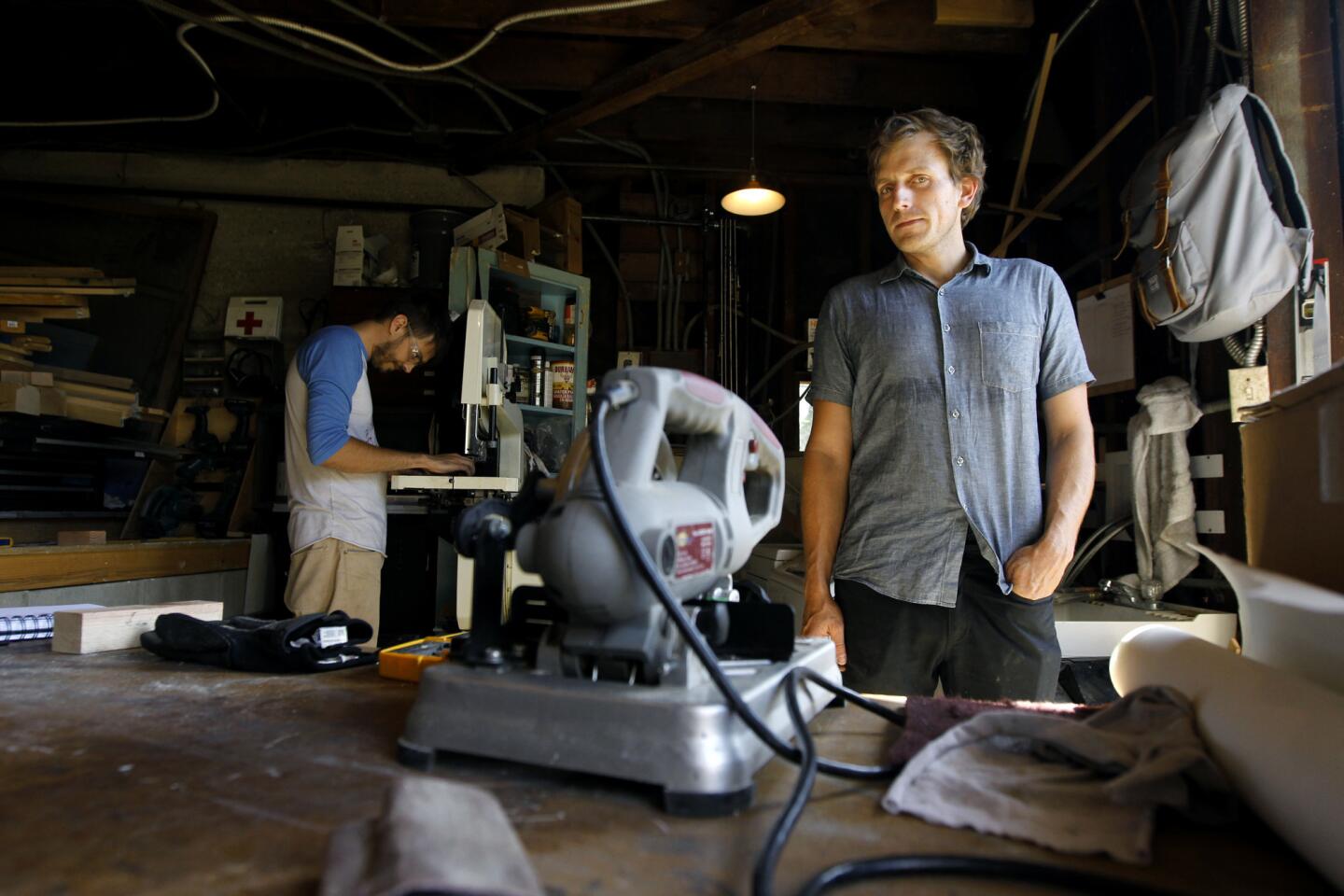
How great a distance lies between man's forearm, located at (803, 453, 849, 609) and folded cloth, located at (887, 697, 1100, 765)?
1.90ft

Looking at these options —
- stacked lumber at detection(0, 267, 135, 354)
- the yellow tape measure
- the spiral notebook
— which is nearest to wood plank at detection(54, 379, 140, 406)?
stacked lumber at detection(0, 267, 135, 354)

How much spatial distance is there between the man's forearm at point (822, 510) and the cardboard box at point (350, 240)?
3.72 metres

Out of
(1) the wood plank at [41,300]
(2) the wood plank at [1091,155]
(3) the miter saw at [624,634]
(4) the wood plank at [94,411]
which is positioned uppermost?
(2) the wood plank at [1091,155]

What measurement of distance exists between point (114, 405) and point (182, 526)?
82 centimetres

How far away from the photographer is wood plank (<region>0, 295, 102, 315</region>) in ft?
10.9

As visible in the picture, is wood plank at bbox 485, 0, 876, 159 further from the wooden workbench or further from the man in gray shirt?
the wooden workbench

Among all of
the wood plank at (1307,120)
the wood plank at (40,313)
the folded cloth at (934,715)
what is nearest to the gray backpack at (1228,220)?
the wood plank at (1307,120)

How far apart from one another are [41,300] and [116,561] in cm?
121

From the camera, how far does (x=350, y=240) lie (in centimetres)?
446

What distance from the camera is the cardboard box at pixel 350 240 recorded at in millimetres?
4441

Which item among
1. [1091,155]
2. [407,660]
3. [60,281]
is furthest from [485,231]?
[407,660]

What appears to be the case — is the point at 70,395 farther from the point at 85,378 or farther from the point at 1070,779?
the point at 1070,779

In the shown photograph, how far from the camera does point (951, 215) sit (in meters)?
1.45

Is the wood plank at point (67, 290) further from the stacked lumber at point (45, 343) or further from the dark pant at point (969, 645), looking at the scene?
the dark pant at point (969, 645)
